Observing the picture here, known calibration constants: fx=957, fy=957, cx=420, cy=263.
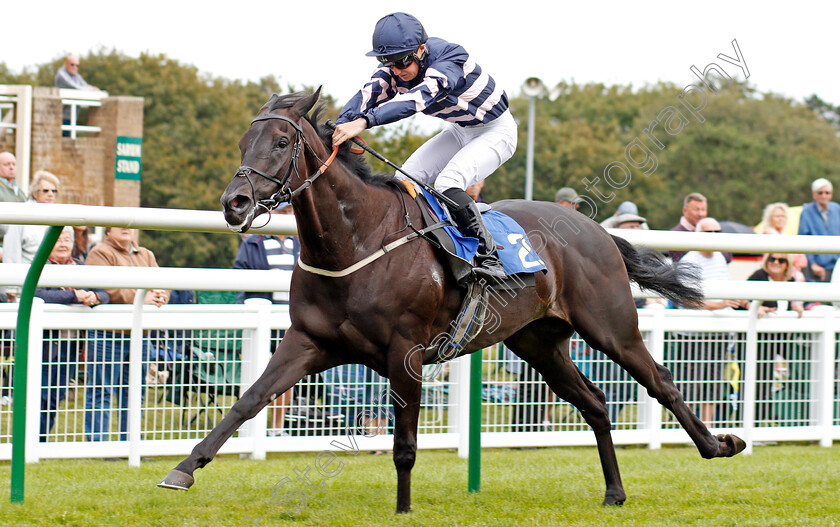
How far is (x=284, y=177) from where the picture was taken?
3598mm

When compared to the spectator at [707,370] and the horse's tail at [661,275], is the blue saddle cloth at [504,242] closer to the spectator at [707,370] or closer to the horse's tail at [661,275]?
the horse's tail at [661,275]

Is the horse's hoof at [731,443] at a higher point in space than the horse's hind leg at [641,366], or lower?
lower

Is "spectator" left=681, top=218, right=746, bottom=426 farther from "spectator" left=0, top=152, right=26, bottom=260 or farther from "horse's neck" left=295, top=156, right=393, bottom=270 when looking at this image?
"spectator" left=0, top=152, right=26, bottom=260

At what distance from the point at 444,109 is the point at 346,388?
2018 millimetres

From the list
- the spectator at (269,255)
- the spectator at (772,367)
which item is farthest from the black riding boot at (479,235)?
the spectator at (772,367)

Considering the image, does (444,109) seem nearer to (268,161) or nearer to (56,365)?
(268,161)

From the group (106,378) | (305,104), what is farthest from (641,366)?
(106,378)

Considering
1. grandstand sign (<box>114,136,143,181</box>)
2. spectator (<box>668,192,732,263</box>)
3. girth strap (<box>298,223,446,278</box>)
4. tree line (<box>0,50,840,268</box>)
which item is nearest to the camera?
girth strap (<box>298,223,446,278</box>)

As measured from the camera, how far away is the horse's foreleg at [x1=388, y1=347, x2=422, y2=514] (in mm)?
3887

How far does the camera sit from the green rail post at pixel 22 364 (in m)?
3.73

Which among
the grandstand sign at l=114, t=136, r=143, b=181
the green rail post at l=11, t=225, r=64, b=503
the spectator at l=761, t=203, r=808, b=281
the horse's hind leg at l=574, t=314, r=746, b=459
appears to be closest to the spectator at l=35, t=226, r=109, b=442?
the green rail post at l=11, t=225, r=64, b=503

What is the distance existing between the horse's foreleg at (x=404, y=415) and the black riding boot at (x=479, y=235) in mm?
522

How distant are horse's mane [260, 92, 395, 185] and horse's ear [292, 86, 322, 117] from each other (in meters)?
0.02

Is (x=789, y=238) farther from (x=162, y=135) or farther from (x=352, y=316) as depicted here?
(x=162, y=135)
